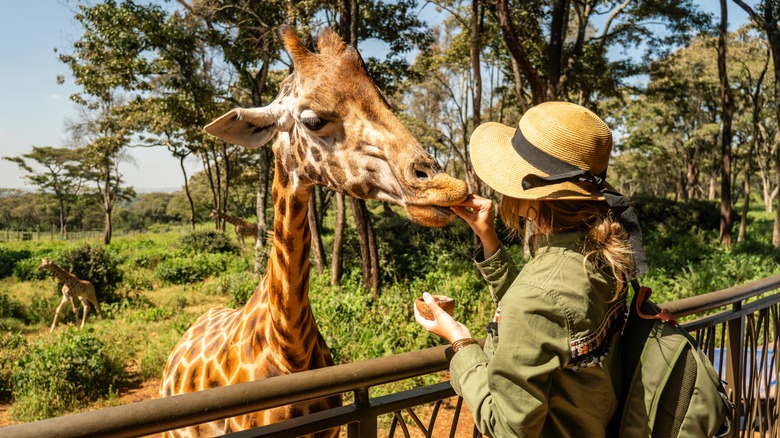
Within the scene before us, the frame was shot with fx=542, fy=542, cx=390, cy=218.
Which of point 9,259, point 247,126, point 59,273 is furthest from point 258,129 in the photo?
point 9,259

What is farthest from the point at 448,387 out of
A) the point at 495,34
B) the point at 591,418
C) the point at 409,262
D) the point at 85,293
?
the point at 495,34

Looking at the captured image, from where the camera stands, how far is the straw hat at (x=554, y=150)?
137cm

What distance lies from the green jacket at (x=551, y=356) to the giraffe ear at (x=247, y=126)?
4.85 ft

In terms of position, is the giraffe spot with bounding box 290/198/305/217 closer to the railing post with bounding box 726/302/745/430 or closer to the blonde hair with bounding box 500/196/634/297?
the blonde hair with bounding box 500/196/634/297

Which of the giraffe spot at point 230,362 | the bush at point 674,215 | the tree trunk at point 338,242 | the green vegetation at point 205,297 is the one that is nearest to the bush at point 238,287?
the green vegetation at point 205,297

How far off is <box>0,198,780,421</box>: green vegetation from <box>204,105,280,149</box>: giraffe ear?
3.23 meters

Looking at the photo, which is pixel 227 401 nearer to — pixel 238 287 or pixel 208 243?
pixel 238 287

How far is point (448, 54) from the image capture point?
15.9 meters

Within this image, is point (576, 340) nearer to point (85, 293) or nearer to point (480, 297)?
point (480, 297)

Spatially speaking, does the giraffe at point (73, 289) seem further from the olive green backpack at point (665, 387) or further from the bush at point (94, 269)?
the olive green backpack at point (665, 387)

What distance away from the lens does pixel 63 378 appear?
693 cm

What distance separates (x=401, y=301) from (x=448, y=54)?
931cm

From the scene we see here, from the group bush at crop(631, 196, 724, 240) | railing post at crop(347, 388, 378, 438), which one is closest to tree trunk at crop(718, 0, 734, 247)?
bush at crop(631, 196, 724, 240)

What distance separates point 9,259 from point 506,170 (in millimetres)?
19647
